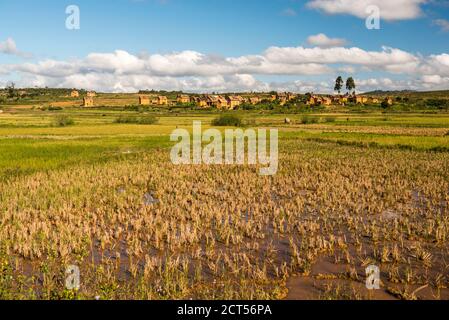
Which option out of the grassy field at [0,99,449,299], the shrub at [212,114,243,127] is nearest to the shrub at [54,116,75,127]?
the shrub at [212,114,243,127]

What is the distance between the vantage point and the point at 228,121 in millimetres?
46844

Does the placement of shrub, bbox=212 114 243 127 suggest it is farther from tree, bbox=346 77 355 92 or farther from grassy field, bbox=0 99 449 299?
tree, bbox=346 77 355 92

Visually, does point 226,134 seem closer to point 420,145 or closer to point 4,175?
point 420,145

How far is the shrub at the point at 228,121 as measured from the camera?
46.8 metres

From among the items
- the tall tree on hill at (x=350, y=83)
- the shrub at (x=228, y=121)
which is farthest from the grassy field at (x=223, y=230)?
the tall tree on hill at (x=350, y=83)

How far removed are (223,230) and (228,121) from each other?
127 ft

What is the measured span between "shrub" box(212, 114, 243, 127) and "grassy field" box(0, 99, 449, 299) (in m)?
29.4

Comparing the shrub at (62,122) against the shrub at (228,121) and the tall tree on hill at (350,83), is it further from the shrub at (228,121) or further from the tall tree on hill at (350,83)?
the tall tree on hill at (350,83)

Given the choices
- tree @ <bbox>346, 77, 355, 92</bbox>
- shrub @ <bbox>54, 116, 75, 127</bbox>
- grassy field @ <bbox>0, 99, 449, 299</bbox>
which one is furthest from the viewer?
tree @ <bbox>346, 77, 355, 92</bbox>

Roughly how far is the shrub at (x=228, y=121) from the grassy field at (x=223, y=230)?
29.4 meters

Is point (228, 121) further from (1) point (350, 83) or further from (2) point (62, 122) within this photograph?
(1) point (350, 83)

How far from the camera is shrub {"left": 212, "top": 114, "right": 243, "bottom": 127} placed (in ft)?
153

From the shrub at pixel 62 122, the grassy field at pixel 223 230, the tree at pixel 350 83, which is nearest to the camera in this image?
the grassy field at pixel 223 230
